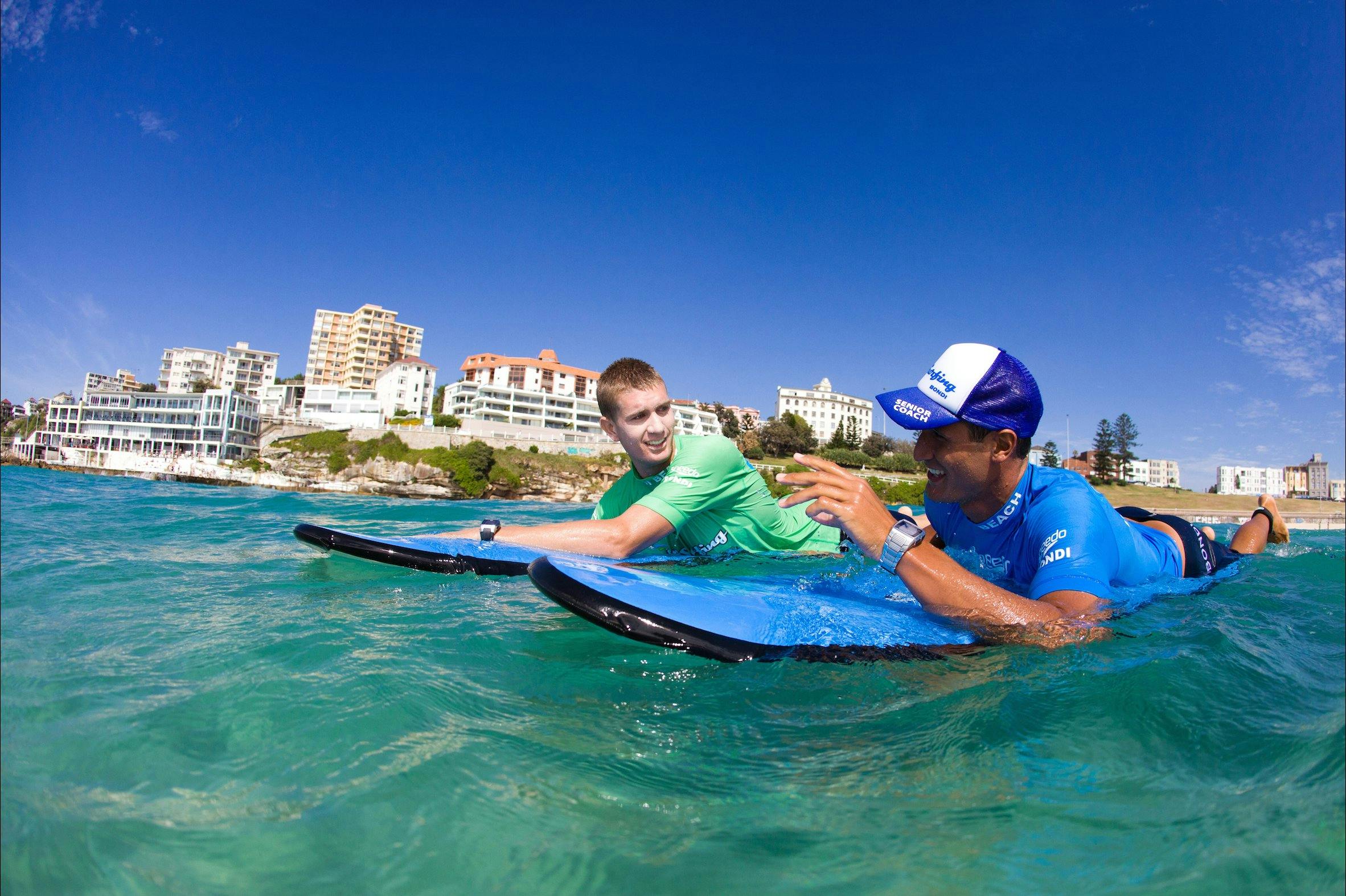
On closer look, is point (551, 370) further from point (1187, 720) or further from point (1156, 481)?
point (1156, 481)

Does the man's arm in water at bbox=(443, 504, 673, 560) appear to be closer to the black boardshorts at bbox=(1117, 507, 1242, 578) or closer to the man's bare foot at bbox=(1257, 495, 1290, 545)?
the black boardshorts at bbox=(1117, 507, 1242, 578)

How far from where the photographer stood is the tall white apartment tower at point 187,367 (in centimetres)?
11425

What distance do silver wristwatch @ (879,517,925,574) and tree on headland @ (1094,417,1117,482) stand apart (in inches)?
3139

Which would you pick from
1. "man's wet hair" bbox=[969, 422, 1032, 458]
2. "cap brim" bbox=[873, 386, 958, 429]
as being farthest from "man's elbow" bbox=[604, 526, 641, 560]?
"man's wet hair" bbox=[969, 422, 1032, 458]

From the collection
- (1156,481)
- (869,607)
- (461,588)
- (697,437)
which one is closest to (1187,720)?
(869,607)

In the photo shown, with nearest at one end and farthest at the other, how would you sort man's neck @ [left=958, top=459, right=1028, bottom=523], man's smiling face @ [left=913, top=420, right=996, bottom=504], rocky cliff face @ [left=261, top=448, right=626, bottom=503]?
man's smiling face @ [left=913, top=420, right=996, bottom=504], man's neck @ [left=958, top=459, right=1028, bottom=523], rocky cliff face @ [left=261, top=448, right=626, bottom=503]

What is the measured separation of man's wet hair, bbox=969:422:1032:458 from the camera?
271 cm

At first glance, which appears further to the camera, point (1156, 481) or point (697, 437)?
point (1156, 481)

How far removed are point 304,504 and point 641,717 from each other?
1273 cm

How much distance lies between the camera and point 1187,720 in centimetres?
191

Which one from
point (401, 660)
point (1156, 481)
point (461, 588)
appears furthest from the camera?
point (1156, 481)

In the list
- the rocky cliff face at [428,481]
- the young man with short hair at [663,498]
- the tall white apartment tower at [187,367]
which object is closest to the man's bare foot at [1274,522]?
the young man with short hair at [663,498]

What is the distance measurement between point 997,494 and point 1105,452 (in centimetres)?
8395

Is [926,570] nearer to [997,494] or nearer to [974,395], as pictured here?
[974,395]
